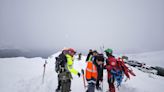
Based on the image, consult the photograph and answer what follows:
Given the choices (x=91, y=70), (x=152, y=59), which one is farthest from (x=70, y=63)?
(x=152, y=59)

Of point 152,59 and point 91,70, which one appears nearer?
point 91,70

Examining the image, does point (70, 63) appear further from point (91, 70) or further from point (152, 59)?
point (152, 59)

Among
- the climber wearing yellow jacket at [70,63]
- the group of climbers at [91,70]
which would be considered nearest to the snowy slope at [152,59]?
the group of climbers at [91,70]

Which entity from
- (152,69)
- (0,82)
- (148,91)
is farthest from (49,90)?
(152,69)

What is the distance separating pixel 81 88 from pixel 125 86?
2749 millimetres

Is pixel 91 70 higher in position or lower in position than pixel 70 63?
lower

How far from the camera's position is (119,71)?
20.9 feet

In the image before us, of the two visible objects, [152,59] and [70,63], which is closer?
[70,63]

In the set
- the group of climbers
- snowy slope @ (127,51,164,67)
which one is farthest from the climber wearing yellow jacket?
snowy slope @ (127,51,164,67)

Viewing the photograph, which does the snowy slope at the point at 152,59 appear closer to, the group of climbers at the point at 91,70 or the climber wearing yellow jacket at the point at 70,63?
the group of climbers at the point at 91,70

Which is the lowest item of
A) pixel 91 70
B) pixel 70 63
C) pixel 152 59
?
pixel 152 59

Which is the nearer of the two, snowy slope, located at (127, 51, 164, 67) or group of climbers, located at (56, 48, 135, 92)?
group of climbers, located at (56, 48, 135, 92)

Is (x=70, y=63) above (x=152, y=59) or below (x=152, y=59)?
above

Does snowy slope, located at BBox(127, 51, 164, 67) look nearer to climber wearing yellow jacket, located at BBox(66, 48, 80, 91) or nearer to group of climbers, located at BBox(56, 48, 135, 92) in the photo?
group of climbers, located at BBox(56, 48, 135, 92)
